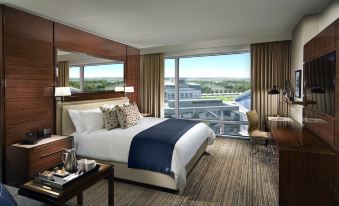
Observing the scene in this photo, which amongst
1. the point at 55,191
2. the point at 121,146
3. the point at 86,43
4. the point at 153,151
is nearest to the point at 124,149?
the point at 121,146

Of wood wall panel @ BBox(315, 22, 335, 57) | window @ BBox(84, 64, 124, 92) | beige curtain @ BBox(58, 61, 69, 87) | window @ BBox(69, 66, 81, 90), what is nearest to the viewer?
wood wall panel @ BBox(315, 22, 335, 57)

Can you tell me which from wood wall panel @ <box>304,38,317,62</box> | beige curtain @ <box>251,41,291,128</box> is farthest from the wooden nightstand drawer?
beige curtain @ <box>251,41,291,128</box>

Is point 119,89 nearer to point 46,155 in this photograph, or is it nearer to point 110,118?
point 110,118

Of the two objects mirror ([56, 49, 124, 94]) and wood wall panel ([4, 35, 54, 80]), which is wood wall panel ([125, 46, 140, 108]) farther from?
wood wall panel ([4, 35, 54, 80])

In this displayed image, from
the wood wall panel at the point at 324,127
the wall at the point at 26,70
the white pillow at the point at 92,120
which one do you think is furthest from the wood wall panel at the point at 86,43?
the wood wall panel at the point at 324,127

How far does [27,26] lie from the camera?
3.18 metres

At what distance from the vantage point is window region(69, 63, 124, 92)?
161 inches

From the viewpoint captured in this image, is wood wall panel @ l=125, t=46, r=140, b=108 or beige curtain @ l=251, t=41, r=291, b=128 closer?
beige curtain @ l=251, t=41, r=291, b=128

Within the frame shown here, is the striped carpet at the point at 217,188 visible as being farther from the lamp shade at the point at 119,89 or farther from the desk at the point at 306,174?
the lamp shade at the point at 119,89

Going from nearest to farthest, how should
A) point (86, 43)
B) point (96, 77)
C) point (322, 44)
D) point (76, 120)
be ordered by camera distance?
point (322, 44) < point (76, 120) < point (86, 43) < point (96, 77)

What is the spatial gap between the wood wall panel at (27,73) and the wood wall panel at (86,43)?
0.20 m

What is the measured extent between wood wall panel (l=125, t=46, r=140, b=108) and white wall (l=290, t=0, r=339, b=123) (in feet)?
13.2

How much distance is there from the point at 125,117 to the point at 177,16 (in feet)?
6.48

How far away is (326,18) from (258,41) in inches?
82.3
